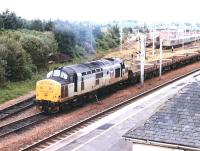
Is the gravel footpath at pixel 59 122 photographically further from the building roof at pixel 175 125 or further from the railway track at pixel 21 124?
the building roof at pixel 175 125

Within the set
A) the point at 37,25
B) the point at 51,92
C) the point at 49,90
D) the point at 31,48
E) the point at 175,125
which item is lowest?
the point at 51,92

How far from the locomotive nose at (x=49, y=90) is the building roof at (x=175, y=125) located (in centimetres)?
1623

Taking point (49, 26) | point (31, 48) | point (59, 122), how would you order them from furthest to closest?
point (49, 26), point (31, 48), point (59, 122)

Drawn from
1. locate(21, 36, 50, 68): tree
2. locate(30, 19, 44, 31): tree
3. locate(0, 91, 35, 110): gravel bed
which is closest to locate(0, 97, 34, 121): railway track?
locate(0, 91, 35, 110): gravel bed

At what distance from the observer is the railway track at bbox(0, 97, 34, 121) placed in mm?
31097

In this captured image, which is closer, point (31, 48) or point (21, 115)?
point (21, 115)

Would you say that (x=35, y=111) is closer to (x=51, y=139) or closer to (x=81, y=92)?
(x=81, y=92)

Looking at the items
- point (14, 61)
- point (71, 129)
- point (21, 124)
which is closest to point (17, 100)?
point (14, 61)

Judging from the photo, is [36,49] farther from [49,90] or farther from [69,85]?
[49,90]

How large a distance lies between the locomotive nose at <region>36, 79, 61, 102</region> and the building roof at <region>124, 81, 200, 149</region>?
16.2 metres

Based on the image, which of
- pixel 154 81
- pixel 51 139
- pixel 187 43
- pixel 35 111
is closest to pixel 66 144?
pixel 51 139

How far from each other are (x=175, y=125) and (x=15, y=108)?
21.1 metres

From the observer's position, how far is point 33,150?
22766 mm

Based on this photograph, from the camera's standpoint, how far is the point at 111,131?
25766 millimetres
